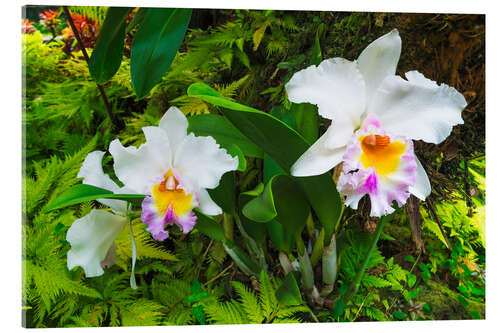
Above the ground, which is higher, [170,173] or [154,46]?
[154,46]

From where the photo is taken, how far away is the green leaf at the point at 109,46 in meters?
1.06

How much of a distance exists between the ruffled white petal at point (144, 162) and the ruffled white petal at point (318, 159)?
298 mm

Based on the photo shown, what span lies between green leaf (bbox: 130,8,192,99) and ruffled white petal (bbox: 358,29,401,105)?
1.50 ft

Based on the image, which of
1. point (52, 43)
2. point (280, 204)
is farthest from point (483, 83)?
point (52, 43)

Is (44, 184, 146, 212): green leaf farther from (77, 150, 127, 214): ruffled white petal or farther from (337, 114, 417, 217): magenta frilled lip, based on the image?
(337, 114, 417, 217): magenta frilled lip

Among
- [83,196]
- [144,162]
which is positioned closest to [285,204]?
[144,162]

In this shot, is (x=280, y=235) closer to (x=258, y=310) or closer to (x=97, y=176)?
(x=258, y=310)

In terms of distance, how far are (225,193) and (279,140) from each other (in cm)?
22

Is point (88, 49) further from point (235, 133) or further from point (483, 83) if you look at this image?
point (483, 83)

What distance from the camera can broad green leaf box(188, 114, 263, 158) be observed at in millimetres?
1052

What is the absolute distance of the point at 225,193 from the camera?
1046 millimetres

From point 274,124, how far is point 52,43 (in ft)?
3.02

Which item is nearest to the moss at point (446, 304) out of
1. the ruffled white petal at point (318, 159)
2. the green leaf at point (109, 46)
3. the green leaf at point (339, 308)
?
the green leaf at point (339, 308)
